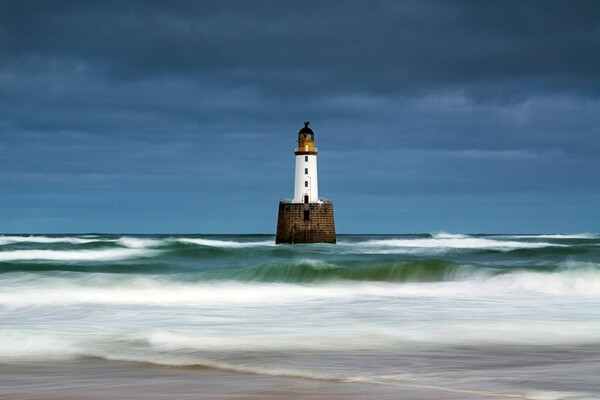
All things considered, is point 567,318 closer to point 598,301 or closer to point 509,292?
point 598,301

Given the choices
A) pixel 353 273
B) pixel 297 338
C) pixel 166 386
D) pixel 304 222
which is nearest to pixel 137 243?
pixel 304 222

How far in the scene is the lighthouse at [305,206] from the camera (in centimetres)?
3659

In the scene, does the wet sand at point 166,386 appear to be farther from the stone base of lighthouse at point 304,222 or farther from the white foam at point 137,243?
the white foam at point 137,243

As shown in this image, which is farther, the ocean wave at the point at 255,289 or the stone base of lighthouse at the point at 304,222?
the stone base of lighthouse at the point at 304,222

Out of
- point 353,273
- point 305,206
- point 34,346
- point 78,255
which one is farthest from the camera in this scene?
point 305,206

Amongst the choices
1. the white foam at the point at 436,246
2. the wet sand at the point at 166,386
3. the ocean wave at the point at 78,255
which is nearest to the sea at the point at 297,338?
the wet sand at the point at 166,386

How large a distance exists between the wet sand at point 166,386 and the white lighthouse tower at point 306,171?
100ft

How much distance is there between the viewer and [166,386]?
5.24 m

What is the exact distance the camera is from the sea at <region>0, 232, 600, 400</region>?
5.25 meters

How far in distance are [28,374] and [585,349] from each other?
15.3 ft

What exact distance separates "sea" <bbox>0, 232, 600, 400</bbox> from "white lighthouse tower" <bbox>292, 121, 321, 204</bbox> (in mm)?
20115

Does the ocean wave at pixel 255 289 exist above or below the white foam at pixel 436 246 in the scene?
below

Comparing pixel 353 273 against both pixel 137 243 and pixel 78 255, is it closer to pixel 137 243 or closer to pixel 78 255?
pixel 78 255

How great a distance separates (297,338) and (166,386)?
9.57 feet
